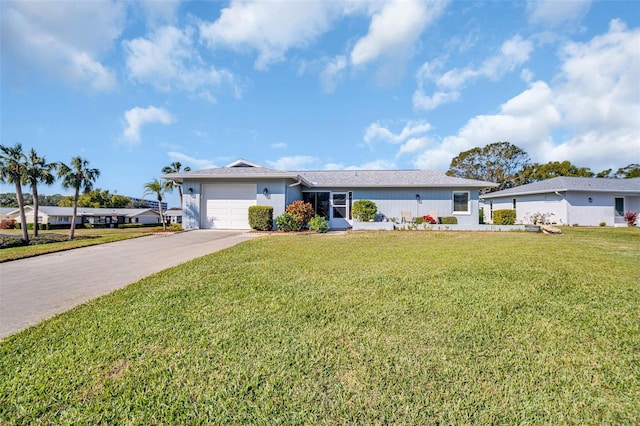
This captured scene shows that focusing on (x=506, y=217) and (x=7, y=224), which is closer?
→ (x=506, y=217)

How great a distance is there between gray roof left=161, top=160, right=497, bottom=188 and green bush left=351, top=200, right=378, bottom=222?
118 cm

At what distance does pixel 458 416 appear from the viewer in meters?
1.83

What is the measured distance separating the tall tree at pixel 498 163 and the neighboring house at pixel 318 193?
26.1 meters

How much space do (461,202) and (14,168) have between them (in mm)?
23877

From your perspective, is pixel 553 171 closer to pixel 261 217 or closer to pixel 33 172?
pixel 261 217

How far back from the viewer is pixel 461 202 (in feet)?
52.8

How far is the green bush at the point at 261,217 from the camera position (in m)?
13.5


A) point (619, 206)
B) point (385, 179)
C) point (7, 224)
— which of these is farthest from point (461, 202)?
point (7, 224)

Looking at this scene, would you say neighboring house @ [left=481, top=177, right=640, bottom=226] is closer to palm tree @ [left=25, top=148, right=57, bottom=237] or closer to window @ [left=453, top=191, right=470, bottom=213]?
window @ [left=453, top=191, right=470, bottom=213]

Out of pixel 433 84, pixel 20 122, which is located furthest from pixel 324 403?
pixel 20 122

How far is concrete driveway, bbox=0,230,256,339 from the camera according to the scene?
12.3 ft

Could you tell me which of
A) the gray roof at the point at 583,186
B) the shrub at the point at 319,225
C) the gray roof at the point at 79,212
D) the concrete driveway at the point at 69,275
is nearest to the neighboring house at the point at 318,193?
the shrub at the point at 319,225

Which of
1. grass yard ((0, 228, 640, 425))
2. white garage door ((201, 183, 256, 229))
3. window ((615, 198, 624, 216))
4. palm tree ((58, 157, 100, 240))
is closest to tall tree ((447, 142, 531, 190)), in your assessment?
window ((615, 198, 624, 216))

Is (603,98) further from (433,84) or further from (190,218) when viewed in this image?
(190,218)
